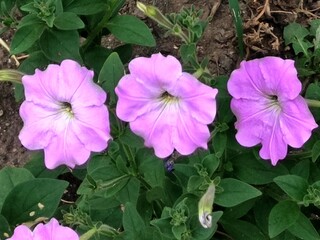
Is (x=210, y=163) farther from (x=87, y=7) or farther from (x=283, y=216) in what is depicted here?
(x=87, y=7)

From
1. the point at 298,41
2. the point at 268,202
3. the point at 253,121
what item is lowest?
the point at 268,202

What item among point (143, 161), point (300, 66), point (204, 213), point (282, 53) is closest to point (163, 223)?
point (204, 213)

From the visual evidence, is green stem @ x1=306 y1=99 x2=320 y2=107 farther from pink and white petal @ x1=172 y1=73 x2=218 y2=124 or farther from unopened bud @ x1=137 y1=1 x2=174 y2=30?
unopened bud @ x1=137 y1=1 x2=174 y2=30

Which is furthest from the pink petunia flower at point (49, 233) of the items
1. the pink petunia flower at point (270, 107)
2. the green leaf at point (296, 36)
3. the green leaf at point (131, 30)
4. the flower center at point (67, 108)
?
the green leaf at point (296, 36)

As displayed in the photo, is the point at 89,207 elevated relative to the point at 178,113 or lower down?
lower down

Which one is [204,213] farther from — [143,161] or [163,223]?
[143,161]

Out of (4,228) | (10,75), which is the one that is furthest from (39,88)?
(4,228)
